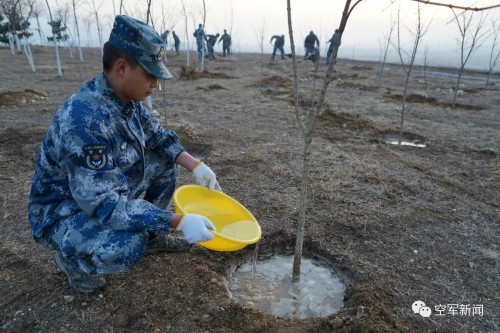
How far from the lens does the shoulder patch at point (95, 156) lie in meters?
1.54

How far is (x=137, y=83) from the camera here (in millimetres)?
1706

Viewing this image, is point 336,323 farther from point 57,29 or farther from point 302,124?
point 57,29

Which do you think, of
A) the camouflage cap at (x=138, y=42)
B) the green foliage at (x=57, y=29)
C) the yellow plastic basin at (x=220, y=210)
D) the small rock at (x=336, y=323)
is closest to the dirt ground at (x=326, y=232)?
the small rock at (x=336, y=323)

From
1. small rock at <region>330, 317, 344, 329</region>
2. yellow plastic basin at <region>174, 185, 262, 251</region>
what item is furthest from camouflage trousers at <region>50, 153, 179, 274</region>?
small rock at <region>330, 317, 344, 329</region>

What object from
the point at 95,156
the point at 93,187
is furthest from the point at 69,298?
the point at 95,156

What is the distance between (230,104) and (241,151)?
3331 mm

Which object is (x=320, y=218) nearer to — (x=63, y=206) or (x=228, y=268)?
(x=228, y=268)

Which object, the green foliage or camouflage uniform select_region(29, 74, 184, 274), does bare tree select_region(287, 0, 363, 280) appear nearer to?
camouflage uniform select_region(29, 74, 184, 274)

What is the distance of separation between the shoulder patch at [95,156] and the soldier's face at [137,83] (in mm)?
320

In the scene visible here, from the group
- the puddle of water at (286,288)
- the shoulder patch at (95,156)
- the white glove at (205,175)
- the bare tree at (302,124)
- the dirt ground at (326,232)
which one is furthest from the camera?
the white glove at (205,175)

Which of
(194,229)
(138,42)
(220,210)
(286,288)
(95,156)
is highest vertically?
(138,42)

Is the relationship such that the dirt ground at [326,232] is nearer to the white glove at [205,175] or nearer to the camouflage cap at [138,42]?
the white glove at [205,175]

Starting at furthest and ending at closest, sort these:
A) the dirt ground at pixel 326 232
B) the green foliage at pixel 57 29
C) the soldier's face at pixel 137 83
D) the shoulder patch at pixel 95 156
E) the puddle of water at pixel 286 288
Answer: the green foliage at pixel 57 29 < the puddle of water at pixel 286 288 < the dirt ground at pixel 326 232 < the soldier's face at pixel 137 83 < the shoulder patch at pixel 95 156

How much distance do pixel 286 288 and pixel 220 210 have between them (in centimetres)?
65
